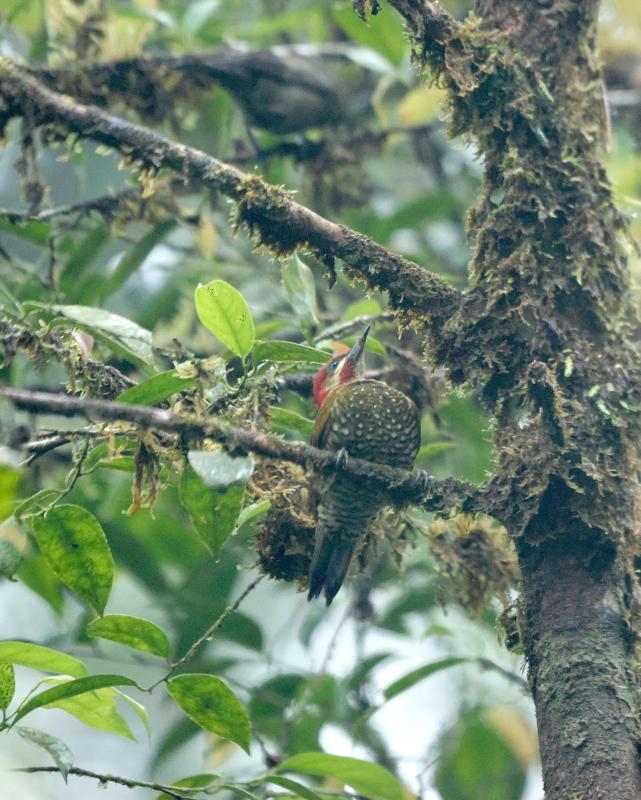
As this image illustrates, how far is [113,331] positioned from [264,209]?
1.41 feet

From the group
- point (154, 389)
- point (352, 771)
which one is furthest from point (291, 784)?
point (154, 389)

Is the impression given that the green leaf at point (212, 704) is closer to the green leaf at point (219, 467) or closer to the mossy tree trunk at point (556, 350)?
the green leaf at point (219, 467)

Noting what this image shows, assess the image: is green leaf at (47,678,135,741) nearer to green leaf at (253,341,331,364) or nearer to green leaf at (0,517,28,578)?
green leaf at (0,517,28,578)

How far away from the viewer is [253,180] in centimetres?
209

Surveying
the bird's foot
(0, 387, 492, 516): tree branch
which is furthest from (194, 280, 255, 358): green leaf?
the bird's foot

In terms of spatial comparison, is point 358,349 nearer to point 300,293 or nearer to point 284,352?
point 300,293

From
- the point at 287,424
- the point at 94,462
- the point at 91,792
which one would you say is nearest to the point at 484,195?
the point at 287,424

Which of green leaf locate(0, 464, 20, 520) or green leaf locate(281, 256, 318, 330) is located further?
green leaf locate(281, 256, 318, 330)

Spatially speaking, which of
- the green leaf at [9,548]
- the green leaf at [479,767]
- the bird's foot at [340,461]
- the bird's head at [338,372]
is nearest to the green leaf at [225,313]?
the bird's foot at [340,461]

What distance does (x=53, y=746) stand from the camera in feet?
6.19

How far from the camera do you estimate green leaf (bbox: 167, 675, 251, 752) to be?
6.36 ft

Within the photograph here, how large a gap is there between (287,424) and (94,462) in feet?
1.69

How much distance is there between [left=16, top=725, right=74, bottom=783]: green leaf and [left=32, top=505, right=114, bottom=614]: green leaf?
280 millimetres

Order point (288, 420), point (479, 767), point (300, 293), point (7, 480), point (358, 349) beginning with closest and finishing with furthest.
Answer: point (7, 480), point (288, 420), point (300, 293), point (358, 349), point (479, 767)
